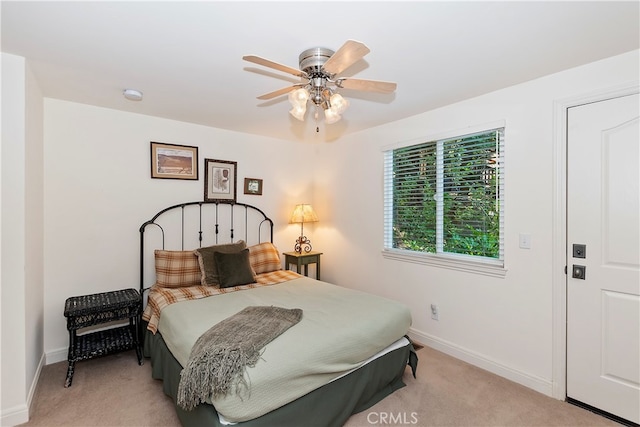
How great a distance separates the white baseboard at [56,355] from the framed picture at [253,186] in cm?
235

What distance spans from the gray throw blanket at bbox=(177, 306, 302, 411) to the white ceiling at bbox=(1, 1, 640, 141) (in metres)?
1.71

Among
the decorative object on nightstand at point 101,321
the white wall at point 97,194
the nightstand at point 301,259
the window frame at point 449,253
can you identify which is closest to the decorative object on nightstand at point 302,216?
the nightstand at point 301,259

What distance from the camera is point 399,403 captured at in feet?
7.17

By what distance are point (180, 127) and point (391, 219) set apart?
2.58 metres

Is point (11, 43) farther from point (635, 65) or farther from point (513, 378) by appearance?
point (513, 378)

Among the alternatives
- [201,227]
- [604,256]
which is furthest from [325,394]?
[201,227]

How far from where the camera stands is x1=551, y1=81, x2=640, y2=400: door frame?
2221mm

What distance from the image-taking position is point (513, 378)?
8.13 feet

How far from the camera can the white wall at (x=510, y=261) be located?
2.29 metres

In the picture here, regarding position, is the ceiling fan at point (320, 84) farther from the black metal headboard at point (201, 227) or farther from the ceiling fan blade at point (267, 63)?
the black metal headboard at point (201, 227)

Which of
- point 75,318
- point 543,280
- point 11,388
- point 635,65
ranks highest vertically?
point 635,65

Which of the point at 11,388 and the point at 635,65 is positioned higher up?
the point at 635,65

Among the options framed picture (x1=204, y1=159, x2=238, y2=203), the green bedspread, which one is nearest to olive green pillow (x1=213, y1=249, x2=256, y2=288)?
the green bedspread

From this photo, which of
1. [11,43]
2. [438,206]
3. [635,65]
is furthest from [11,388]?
[635,65]
